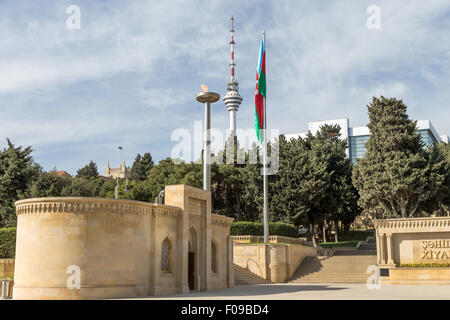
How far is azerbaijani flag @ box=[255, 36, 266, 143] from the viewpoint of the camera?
40.9 meters

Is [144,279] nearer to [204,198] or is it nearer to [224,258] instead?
[204,198]

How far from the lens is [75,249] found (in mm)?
21297

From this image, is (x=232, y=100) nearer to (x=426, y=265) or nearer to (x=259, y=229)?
(x=259, y=229)

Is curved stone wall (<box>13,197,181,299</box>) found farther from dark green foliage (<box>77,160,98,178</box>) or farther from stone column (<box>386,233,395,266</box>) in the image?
dark green foliage (<box>77,160,98,178</box>)

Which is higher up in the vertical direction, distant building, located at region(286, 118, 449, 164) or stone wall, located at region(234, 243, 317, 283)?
distant building, located at region(286, 118, 449, 164)

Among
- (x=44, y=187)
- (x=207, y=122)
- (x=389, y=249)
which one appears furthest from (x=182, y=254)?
(x=44, y=187)

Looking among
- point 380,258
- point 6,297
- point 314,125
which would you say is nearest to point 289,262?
point 380,258

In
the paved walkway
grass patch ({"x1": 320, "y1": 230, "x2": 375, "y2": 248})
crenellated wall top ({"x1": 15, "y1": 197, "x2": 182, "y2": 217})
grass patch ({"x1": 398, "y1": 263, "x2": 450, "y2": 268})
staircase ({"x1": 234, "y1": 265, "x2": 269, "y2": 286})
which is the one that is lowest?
staircase ({"x1": 234, "y1": 265, "x2": 269, "y2": 286})

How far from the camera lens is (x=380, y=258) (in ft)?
119

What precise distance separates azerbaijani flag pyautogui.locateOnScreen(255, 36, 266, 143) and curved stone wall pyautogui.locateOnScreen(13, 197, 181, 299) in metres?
20.2

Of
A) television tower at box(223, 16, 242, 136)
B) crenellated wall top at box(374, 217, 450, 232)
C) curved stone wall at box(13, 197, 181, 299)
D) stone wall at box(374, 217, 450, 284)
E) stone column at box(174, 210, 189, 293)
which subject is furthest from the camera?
television tower at box(223, 16, 242, 136)

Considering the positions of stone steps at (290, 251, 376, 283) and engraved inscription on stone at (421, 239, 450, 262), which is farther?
stone steps at (290, 251, 376, 283)

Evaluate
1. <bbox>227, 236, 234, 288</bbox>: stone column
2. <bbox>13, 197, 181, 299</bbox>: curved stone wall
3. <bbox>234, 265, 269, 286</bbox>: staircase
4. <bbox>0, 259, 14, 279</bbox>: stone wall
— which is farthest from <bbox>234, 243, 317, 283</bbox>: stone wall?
<bbox>0, 259, 14, 279</bbox>: stone wall

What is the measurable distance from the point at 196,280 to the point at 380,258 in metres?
16.4
